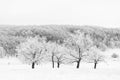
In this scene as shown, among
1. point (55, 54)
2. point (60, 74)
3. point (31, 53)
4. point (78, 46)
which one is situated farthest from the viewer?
point (55, 54)

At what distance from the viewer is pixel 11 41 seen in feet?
523

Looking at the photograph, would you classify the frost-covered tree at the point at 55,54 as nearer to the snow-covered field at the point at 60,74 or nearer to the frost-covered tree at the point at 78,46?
the frost-covered tree at the point at 78,46

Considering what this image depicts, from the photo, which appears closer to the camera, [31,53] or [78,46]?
[78,46]

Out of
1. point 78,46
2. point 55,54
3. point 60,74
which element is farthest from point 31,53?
point 60,74

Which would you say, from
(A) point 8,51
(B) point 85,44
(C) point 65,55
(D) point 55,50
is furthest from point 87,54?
(A) point 8,51

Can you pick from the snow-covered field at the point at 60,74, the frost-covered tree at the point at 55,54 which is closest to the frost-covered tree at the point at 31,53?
the snow-covered field at the point at 60,74

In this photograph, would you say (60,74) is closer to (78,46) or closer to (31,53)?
(78,46)

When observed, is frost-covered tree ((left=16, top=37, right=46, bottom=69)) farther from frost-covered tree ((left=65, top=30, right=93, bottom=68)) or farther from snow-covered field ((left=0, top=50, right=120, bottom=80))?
frost-covered tree ((left=65, top=30, right=93, bottom=68))

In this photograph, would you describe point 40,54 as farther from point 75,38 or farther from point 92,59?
point 92,59

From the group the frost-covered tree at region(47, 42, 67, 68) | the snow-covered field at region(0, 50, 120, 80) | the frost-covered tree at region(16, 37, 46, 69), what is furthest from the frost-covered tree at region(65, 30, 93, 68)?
the frost-covered tree at region(16, 37, 46, 69)

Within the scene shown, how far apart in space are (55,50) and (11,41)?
375 feet

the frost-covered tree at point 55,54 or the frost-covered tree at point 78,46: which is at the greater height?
the frost-covered tree at point 78,46

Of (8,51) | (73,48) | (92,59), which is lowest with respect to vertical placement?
(8,51)

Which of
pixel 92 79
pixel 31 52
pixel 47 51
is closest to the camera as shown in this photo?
pixel 92 79
